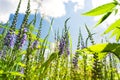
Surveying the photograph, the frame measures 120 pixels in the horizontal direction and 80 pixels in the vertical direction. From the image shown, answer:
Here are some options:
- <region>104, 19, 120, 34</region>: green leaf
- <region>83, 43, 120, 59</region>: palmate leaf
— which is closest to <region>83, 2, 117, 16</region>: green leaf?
<region>104, 19, 120, 34</region>: green leaf

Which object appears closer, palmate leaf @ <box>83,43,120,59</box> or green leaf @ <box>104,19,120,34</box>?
palmate leaf @ <box>83,43,120,59</box>

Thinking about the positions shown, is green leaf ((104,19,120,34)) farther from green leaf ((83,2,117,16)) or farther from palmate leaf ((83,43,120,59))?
palmate leaf ((83,43,120,59))

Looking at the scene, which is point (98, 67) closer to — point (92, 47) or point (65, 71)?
point (92, 47)

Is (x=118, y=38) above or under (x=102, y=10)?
under

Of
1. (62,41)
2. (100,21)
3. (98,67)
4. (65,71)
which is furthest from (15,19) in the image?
(98,67)

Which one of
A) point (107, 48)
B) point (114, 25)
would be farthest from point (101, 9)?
point (107, 48)

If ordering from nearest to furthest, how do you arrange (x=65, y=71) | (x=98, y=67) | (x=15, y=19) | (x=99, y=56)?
(x=98, y=67), (x=99, y=56), (x=65, y=71), (x=15, y=19)

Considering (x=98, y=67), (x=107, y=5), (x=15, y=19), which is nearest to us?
(x=98, y=67)

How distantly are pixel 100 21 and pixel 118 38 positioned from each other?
152mm

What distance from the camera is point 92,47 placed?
1.30m

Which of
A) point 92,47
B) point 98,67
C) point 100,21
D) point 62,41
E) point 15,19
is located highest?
point 15,19

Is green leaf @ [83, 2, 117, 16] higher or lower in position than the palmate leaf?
higher

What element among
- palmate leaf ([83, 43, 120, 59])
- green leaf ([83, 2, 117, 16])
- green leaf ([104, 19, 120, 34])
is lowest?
palmate leaf ([83, 43, 120, 59])

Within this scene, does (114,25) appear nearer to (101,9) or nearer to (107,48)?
(101,9)
